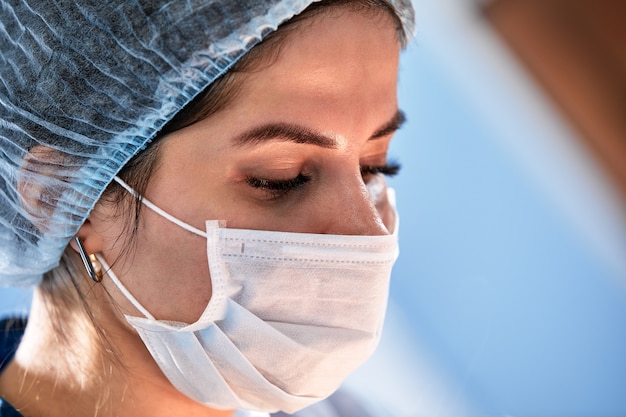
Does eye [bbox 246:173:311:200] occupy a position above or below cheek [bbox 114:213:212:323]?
above

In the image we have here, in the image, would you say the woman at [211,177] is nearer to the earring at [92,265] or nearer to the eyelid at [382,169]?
the earring at [92,265]

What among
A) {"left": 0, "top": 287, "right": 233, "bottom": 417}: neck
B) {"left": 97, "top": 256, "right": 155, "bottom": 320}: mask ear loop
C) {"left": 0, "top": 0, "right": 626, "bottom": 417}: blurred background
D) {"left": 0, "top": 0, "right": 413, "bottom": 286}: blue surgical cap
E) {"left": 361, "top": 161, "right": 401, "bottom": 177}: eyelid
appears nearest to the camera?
{"left": 0, "top": 0, "right": 413, "bottom": 286}: blue surgical cap

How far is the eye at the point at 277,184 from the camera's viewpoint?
1.14 m

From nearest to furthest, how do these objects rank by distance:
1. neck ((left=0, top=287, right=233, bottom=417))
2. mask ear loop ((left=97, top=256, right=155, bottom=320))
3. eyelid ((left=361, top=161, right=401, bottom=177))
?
1. mask ear loop ((left=97, top=256, right=155, bottom=320))
2. neck ((left=0, top=287, right=233, bottom=417))
3. eyelid ((left=361, top=161, right=401, bottom=177))

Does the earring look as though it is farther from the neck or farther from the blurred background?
the blurred background

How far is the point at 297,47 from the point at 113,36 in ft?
0.95

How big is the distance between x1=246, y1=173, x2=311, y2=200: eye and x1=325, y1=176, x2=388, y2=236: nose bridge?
6 cm

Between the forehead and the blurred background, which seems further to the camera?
the blurred background

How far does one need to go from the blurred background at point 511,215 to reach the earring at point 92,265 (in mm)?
895

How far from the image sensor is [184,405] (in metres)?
1.33

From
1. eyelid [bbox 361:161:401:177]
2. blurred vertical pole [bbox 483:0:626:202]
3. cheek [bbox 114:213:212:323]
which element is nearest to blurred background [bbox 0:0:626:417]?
blurred vertical pole [bbox 483:0:626:202]

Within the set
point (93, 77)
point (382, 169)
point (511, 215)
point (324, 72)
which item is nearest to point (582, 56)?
point (511, 215)

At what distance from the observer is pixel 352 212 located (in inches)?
46.1

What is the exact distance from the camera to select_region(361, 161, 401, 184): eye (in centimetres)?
141
